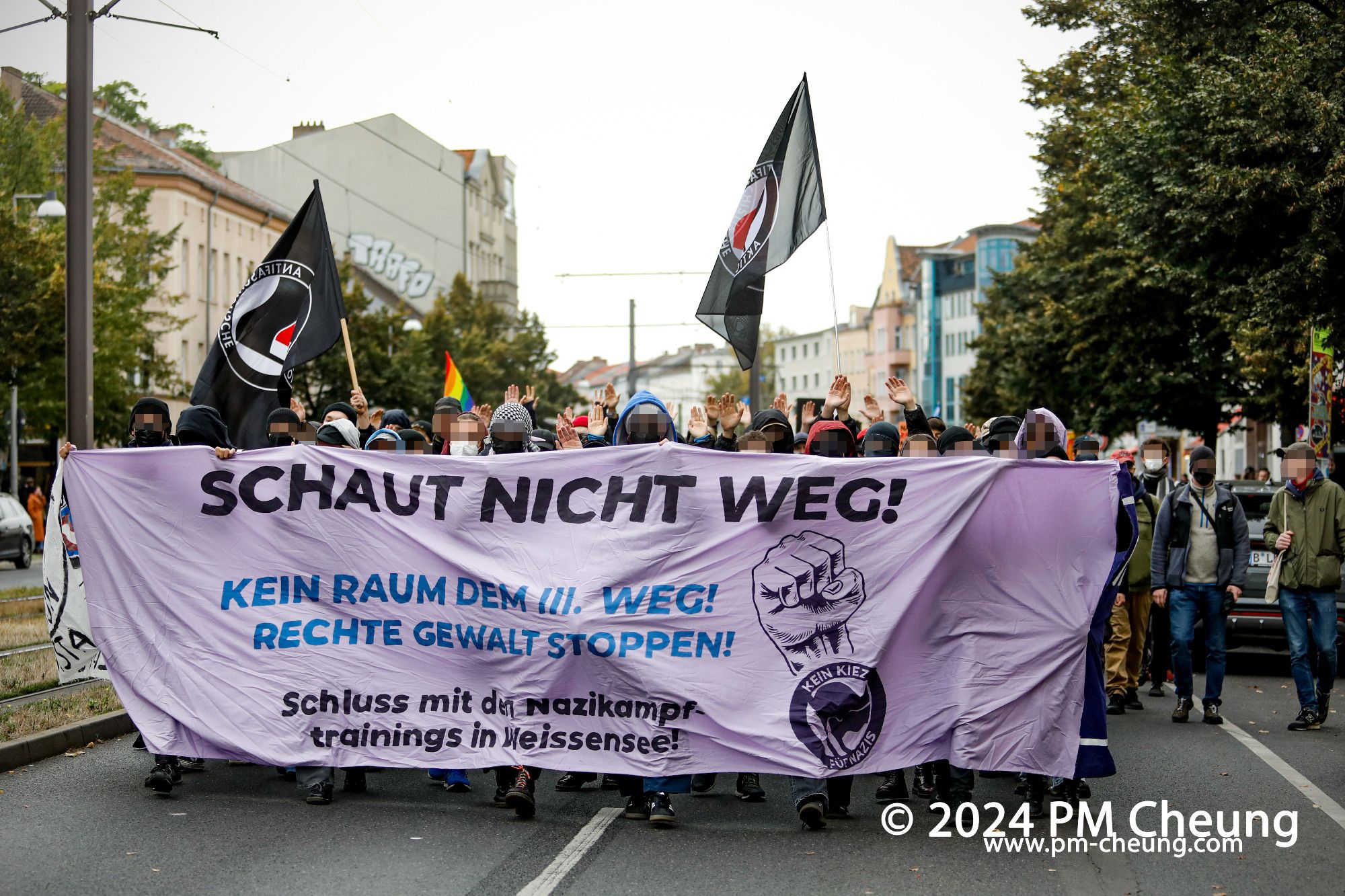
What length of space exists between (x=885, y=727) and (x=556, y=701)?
1649mm

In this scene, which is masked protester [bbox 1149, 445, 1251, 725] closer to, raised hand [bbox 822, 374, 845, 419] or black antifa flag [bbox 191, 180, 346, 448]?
raised hand [bbox 822, 374, 845, 419]

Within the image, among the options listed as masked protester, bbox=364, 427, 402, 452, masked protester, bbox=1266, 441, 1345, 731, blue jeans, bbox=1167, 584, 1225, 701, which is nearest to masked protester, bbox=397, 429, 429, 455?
masked protester, bbox=364, 427, 402, 452

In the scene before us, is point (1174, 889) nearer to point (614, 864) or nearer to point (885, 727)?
point (885, 727)

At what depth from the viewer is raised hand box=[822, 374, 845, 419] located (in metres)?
10.7

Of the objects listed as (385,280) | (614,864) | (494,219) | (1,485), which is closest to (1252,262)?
(614,864)

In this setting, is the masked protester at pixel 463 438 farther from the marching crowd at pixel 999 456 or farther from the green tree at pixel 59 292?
the green tree at pixel 59 292

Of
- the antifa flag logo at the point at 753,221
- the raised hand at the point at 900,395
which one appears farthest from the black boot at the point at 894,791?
the antifa flag logo at the point at 753,221

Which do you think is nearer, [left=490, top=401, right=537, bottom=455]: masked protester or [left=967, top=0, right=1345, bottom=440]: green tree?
[left=490, top=401, right=537, bottom=455]: masked protester

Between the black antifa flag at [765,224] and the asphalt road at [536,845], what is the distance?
13.7 ft

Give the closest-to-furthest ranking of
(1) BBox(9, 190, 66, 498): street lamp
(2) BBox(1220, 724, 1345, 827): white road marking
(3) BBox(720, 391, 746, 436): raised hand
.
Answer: (2) BBox(1220, 724, 1345, 827): white road marking, (3) BBox(720, 391, 746, 436): raised hand, (1) BBox(9, 190, 66, 498): street lamp

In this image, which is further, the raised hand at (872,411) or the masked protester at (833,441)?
the raised hand at (872,411)

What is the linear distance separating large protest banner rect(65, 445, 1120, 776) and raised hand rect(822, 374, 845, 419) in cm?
283

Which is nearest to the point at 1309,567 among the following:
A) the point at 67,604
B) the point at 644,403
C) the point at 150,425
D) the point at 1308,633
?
the point at 1308,633

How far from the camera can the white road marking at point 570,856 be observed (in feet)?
20.6
